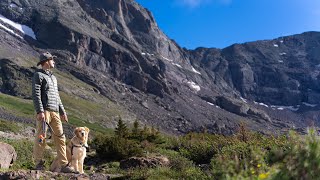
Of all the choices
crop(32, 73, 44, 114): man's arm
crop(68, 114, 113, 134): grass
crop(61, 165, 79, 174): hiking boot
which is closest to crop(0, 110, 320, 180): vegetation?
crop(61, 165, 79, 174): hiking boot

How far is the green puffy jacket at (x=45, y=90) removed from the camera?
9336 mm

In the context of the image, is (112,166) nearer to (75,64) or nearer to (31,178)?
(31,178)

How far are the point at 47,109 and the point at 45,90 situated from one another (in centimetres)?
44

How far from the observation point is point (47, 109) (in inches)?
373

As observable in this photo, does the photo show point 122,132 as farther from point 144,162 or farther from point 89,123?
point 89,123

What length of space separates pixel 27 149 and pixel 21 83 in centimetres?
12819

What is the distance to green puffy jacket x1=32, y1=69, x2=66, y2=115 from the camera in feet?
30.6

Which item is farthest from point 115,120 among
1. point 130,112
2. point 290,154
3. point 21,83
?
point 290,154

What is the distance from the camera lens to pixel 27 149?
15.3 meters

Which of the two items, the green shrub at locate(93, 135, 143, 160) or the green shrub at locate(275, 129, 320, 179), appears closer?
the green shrub at locate(275, 129, 320, 179)

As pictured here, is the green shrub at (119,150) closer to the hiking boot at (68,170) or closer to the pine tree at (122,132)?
the pine tree at (122,132)

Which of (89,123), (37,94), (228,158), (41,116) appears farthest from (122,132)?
(89,123)

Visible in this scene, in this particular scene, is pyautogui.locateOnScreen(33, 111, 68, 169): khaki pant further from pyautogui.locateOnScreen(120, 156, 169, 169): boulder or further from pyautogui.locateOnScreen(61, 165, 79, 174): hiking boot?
pyautogui.locateOnScreen(120, 156, 169, 169): boulder

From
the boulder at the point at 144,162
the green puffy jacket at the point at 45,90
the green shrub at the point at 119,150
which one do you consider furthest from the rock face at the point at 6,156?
the green shrub at the point at 119,150
